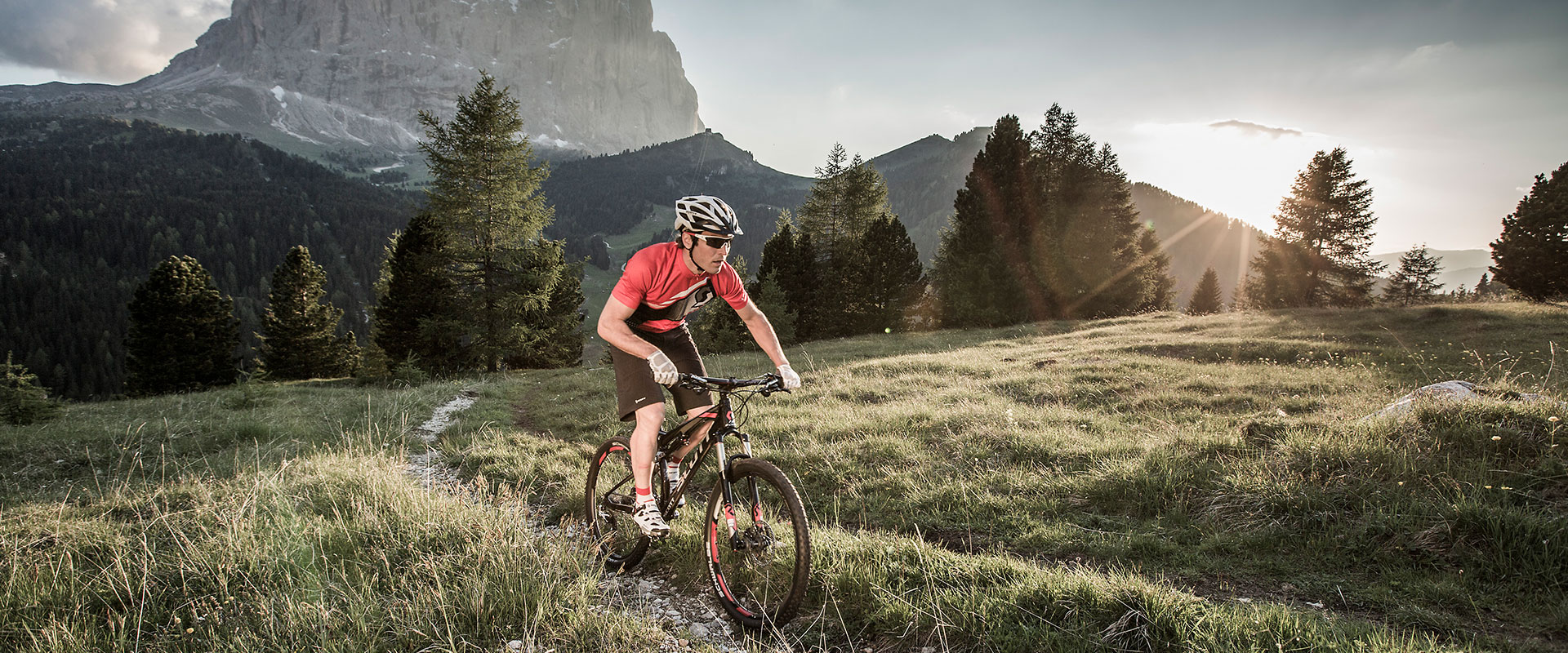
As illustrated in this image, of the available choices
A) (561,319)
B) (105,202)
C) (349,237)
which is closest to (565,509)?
(561,319)

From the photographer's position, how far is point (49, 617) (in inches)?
122

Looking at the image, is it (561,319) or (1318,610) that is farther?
(561,319)

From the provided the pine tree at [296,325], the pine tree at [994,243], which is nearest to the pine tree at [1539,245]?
the pine tree at [994,243]

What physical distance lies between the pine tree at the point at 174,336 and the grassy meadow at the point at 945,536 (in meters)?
36.1

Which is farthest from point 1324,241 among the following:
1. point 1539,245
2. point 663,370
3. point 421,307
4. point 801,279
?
point 421,307

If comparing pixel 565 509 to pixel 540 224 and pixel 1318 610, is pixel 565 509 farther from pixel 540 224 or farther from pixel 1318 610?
pixel 540 224

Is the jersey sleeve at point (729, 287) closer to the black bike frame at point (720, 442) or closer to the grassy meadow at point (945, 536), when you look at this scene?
the black bike frame at point (720, 442)

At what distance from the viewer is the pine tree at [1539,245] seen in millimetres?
24109

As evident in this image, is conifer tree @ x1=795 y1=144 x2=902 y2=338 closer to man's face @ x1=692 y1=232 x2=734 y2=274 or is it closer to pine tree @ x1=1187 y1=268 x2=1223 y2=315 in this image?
man's face @ x1=692 y1=232 x2=734 y2=274

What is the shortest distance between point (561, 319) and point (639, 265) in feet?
99.1

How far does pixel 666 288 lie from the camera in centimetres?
411

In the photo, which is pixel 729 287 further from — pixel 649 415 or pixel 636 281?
pixel 649 415

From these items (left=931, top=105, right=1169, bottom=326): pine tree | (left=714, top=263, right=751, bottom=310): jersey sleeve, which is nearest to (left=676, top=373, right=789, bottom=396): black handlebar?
(left=714, top=263, right=751, bottom=310): jersey sleeve

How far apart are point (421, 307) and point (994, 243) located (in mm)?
30623
